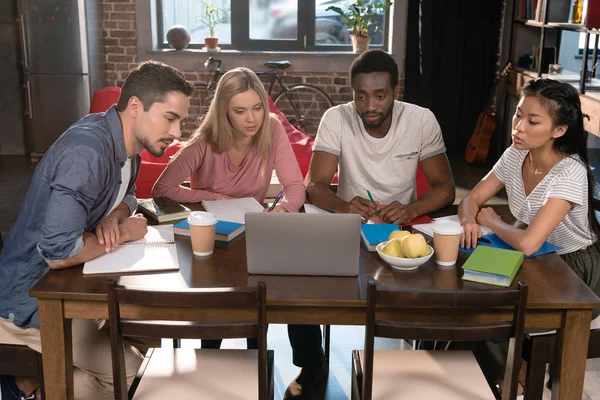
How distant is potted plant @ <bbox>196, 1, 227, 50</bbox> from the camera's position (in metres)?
6.60

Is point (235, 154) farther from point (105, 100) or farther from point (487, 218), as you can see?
point (105, 100)

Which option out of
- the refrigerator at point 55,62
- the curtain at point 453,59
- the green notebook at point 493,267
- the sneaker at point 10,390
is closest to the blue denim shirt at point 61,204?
the sneaker at point 10,390

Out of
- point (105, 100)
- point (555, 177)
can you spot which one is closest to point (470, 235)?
point (555, 177)

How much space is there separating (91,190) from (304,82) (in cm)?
498

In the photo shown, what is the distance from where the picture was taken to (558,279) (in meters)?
1.77

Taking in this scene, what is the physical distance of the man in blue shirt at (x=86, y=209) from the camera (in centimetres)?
175

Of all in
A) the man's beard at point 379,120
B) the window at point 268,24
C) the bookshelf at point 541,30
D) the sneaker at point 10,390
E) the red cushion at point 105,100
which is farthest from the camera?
the window at point 268,24

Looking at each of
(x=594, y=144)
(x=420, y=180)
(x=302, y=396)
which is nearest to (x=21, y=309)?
(x=302, y=396)

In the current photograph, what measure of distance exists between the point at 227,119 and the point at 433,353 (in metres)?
1.20

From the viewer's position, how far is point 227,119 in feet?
8.52

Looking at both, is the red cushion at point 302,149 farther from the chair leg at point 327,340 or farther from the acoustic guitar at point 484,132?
the acoustic guitar at point 484,132

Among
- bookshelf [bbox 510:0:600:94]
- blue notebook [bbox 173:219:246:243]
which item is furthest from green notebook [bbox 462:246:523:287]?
bookshelf [bbox 510:0:600:94]

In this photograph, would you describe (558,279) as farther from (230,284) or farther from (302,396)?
(302,396)

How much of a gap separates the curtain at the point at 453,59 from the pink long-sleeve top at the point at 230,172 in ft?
13.5
